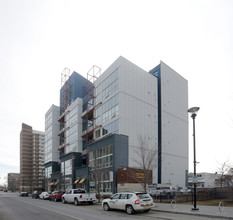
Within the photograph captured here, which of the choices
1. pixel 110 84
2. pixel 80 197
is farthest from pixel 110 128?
pixel 80 197

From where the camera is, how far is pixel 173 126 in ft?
192

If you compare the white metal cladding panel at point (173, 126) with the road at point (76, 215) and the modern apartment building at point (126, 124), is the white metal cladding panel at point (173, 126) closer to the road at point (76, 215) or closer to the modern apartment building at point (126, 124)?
the modern apartment building at point (126, 124)

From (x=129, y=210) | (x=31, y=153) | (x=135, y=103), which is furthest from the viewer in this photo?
(x=31, y=153)

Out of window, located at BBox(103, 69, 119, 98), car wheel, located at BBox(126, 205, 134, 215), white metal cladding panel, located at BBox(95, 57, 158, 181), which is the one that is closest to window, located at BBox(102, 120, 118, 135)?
white metal cladding panel, located at BBox(95, 57, 158, 181)

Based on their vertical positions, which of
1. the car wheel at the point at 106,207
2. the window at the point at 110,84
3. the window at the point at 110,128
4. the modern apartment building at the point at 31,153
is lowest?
the modern apartment building at the point at 31,153

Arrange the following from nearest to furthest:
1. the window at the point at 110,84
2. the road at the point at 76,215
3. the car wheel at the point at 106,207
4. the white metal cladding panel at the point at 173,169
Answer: the road at the point at 76,215
the car wheel at the point at 106,207
the window at the point at 110,84
the white metal cladding panel at the point at 173,169

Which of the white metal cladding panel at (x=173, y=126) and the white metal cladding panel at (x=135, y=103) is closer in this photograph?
the white metal cladding panel at (x=135, y=103)

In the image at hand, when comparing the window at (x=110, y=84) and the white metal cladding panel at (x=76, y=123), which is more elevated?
the window at (x=110, y=84)

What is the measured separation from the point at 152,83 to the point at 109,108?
38.6 feet

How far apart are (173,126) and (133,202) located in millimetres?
43121

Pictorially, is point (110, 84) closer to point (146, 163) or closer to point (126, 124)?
point (126, 124)

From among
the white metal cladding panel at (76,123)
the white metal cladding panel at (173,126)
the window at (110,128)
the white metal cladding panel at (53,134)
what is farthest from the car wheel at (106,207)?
the white metal cladding panel at (53,134)

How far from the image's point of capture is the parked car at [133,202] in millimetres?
16953

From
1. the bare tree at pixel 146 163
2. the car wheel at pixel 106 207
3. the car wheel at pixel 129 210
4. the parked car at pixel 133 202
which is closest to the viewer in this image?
the parked car at pixel 133 202
